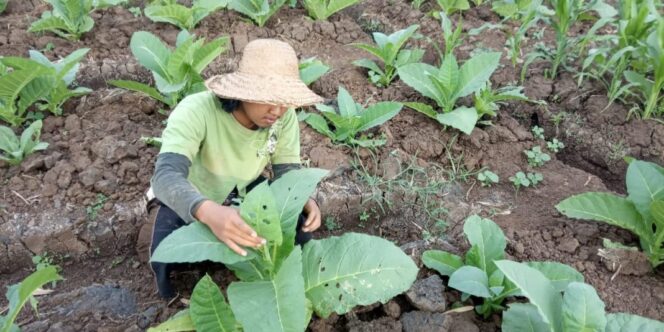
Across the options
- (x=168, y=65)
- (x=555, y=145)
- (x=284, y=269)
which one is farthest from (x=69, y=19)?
(x=555, y=145)

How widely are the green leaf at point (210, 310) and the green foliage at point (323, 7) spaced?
2.94 metres

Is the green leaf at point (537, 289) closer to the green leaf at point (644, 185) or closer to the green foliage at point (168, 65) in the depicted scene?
the green leaf at point (644, 185)

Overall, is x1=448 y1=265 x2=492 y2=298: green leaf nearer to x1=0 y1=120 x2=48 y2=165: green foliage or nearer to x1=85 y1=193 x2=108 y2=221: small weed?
x1=85 y1=193 x2=108 y2=221: small weed

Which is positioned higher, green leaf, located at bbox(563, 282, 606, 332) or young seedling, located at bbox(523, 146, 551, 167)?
green leaf, located at bbox(563, 282, 606, 332)

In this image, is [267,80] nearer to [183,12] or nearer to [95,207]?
[95,207]

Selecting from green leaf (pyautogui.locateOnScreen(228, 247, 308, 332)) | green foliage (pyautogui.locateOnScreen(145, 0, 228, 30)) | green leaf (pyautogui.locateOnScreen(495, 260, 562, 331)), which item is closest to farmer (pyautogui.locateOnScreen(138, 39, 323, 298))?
green leaf (pyautogui.locateOnScreen(228, 247, 308, 332))

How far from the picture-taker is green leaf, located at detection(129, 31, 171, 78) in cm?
318

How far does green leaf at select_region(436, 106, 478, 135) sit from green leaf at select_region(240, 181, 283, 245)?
1.67 metres

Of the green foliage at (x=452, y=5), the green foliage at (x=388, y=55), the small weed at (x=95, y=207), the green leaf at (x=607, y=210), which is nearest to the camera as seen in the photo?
the green leaf at (x=607, y=210)

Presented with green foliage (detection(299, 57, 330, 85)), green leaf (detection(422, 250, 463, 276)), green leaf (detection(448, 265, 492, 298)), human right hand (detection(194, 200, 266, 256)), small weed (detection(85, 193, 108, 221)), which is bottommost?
small weed (detection(85, 193, 108, 221))

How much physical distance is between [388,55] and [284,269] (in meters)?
2.24

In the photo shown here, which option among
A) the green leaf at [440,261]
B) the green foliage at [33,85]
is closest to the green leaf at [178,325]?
the green leaf at [440,261]

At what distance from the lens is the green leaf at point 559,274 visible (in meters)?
2.15

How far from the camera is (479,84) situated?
10.7 ft
